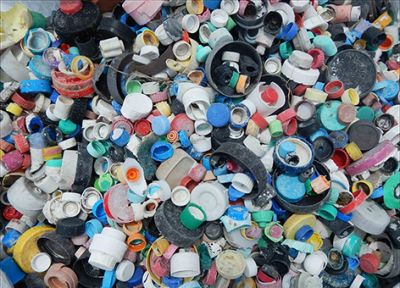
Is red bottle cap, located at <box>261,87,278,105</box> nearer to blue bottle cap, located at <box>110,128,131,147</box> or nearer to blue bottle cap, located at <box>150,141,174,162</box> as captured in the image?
blue bottle cap, located at <box>150,141,174,162</box>

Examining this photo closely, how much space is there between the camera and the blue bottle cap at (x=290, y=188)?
1.82 meters

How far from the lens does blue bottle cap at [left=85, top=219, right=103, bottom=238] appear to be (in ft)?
6.10

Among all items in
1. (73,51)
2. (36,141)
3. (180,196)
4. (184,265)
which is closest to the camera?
(184,265)

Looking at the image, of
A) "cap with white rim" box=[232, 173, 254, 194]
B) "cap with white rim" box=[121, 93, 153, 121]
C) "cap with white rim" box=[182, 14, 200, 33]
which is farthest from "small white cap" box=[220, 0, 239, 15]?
"cap with white rim" box=[232, 173, 254, 194]

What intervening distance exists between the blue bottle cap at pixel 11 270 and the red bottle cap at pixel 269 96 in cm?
139

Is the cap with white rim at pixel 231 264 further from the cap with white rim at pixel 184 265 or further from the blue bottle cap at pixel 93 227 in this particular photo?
the blue bottle cap at pixel 93 227

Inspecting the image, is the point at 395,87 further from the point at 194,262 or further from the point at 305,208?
the point at 194,262

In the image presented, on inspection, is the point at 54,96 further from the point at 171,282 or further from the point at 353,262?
the point at 353,262

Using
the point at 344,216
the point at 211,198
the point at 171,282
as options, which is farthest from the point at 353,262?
the point at 171,282

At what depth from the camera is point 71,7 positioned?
2049 mm

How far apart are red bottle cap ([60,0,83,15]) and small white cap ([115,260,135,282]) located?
1.24m

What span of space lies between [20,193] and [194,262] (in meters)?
0.91

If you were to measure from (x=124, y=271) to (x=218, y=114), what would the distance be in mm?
788

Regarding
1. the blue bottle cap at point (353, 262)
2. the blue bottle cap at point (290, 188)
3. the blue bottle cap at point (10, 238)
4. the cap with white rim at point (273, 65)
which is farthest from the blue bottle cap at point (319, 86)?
the blue bottle cap at point (10, 238)
